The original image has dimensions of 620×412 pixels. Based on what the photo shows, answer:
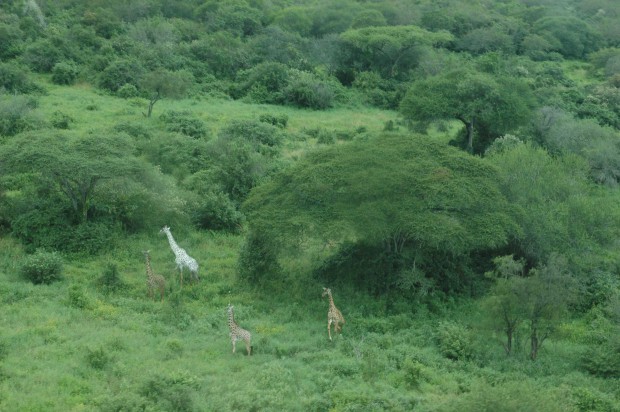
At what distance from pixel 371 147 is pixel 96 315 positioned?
9.66m

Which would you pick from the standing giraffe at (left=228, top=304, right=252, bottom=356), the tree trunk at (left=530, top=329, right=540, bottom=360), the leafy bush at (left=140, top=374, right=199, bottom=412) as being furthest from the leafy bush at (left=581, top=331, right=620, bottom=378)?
the leafy bush at (left=140, top=374, right=199, bottom=412)

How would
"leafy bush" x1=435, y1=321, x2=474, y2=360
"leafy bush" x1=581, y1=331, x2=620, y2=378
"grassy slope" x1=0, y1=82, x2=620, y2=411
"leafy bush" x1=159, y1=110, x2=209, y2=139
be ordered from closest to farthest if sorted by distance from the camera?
"grassy slope" x1=0, y1=82, x2=620, y2=411
"leafy bush" x1=581, y1=331, x2=620, y2=378
"leafy bush" x1=435, y1=321, x2=474, y2=360
"leafy bush" x1=159, y1=110, x2=209, y2=139

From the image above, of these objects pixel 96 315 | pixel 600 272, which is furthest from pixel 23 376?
pixel 600 272

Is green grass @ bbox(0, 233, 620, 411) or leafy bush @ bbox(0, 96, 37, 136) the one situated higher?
green grass @ bbox(0, 233, 620, 411)

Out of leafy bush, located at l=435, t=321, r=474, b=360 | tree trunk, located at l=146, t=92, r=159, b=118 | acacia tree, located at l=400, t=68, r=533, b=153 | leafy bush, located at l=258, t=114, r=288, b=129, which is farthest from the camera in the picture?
leafy bush, located at l=258, t=114, r=288, b=129

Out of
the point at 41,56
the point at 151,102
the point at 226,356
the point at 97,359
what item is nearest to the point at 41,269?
the point at 97,359

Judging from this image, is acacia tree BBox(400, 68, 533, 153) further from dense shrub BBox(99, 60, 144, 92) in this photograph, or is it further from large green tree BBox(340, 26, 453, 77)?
dense shrub BBox(99, 60, 144, 92)

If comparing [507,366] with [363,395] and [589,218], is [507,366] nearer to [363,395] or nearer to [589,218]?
[363,395]

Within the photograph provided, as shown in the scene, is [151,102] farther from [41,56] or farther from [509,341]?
[509,341]

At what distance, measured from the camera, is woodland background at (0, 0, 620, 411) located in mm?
15219

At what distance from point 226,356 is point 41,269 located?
6.62 m

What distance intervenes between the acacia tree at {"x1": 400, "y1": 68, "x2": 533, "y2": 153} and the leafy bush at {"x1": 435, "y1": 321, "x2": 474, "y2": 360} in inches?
741

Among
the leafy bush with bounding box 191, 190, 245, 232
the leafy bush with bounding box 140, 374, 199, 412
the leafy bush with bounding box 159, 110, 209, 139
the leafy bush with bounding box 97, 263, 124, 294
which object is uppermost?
the leafy bush with bounding box 140, 374, 199, 412

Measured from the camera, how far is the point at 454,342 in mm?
17156
